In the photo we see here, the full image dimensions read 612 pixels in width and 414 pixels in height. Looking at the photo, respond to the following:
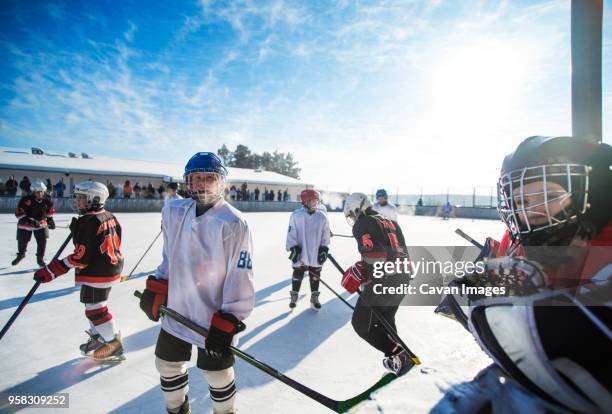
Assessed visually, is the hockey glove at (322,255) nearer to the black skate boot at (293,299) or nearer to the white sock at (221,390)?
the black skate boot at (293,299)

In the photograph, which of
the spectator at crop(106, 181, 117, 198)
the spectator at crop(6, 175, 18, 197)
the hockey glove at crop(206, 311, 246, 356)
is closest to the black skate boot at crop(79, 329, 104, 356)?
the hockey glove at crop(206, 311, 246, 356)

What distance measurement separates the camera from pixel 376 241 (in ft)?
10.8

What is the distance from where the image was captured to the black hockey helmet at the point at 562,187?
1156 mm

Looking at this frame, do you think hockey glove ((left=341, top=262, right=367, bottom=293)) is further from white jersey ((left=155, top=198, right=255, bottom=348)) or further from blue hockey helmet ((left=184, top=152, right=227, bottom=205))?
blue hockey helmet ((left=184, top=152, right=227, bottom=205))

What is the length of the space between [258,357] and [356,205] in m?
2.19

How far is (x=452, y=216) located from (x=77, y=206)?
1235 inches

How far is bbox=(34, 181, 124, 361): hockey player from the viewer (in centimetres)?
325

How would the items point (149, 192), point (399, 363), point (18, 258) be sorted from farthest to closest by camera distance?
point (149, 192)
point (18, 258)
point (399, 363)

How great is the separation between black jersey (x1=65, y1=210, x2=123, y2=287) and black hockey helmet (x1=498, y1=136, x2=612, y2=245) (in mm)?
4015

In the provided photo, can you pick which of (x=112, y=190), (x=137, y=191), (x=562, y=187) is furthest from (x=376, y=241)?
(x=112, y=190)

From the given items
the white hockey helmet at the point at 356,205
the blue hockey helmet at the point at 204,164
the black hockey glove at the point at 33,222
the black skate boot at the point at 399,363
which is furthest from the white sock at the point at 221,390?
the black hockey glove at the point at 33,222

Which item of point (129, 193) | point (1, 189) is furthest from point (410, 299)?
point (1, 189)

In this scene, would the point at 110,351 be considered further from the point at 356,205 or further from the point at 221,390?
the point at 356,205

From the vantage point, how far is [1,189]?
18703 millimetres
